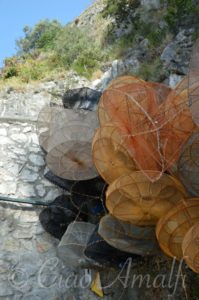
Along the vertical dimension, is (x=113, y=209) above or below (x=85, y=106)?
below

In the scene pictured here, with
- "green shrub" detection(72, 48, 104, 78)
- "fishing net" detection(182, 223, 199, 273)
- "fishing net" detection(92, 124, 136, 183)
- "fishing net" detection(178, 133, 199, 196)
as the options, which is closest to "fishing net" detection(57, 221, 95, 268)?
"fishing net" detection(92, 124, 136, 183)

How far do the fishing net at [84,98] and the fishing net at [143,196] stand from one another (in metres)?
2.37

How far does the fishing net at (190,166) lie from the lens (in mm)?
3748

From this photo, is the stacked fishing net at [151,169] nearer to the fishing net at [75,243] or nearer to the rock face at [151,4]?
the fishing net at [75,243]

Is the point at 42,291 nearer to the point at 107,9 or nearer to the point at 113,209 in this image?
the point at 113,209

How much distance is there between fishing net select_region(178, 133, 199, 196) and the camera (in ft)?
12.3

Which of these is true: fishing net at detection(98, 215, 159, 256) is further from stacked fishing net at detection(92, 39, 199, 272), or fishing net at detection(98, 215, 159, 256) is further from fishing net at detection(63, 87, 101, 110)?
fishing net at detection(63, 87, 101, 110)

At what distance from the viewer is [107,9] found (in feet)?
40.6

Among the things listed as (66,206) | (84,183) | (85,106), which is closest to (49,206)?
(66,206)

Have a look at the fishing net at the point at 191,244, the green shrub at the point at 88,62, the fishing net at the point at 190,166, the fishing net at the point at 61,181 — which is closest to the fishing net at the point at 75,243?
the fishing net at the point at 61,181

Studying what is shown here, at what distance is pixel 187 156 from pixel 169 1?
7111mm

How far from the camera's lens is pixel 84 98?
6219 mm

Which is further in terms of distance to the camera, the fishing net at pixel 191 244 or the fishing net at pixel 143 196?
the fishing net at pixel 143 196

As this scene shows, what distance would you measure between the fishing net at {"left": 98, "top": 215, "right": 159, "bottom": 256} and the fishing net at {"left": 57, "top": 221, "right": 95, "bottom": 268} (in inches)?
27.8
